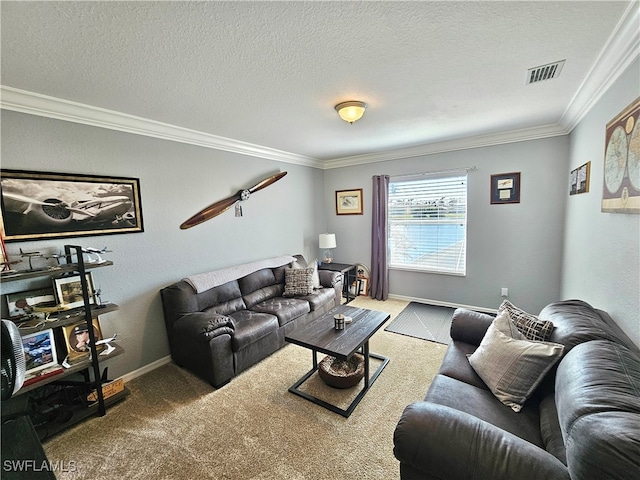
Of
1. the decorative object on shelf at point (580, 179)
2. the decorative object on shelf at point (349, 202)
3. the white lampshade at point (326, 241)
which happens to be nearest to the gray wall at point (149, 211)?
the white lampshade at point (326, 241)

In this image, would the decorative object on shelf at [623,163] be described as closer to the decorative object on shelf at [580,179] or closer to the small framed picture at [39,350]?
the decorative object on shelf at [580,179]

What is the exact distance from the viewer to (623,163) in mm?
1573

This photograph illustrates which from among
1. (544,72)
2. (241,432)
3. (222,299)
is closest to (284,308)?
(222,299)

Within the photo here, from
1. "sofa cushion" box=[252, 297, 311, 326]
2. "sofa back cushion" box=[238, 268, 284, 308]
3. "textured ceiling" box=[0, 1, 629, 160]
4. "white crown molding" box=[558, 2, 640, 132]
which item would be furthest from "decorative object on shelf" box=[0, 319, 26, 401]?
"white crown molding" box=[558, 2, 640, 132]

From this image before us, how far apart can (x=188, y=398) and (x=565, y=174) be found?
15.5 feet

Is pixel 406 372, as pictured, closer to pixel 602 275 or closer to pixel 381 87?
pixel 602 275

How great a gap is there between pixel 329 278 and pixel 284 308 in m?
1.08

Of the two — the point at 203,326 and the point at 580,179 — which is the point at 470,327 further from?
the point at 203,326

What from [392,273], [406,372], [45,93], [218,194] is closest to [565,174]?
[392,273]

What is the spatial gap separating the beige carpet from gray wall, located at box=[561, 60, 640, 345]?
4.79 ft

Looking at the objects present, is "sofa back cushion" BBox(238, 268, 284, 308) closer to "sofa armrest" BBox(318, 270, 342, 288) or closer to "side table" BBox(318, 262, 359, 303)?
"sofa armrest" BBox(318, 270, 342, 288)

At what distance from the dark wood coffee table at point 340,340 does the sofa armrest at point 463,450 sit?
827mm

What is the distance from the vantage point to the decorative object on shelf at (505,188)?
3.53 metres

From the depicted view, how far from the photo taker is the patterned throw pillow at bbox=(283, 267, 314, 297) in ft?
12.1
